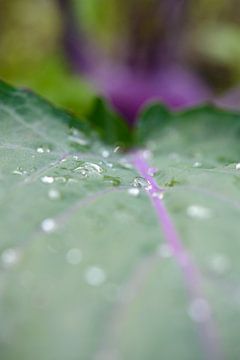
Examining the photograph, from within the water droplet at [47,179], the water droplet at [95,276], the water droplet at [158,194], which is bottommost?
the water droplet at [47,179]

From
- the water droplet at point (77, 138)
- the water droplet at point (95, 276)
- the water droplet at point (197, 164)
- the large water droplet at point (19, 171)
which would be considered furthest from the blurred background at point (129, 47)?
the water droplet at point (95, 276)

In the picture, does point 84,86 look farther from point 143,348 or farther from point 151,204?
point 143,348

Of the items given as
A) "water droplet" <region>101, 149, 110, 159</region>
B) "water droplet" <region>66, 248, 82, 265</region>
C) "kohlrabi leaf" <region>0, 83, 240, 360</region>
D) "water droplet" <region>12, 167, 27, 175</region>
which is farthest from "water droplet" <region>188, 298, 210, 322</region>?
"water droplet" <region>101, 149, 110, 159</region>

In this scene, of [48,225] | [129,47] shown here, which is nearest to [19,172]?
[48,225]

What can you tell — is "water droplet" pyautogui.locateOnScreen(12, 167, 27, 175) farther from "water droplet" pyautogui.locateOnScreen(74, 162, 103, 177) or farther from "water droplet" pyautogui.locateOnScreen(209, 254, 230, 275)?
"water droplet" pyautogui.locateOnScreen(209, 254, 230, 275)

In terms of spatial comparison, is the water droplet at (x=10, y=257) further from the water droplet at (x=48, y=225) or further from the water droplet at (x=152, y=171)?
the water droplet at (x=152, y=171)

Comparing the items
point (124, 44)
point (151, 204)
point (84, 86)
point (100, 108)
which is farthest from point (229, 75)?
point (151, 204)

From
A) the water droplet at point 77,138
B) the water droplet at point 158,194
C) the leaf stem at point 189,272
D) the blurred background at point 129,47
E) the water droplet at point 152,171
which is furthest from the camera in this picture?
the blurred background at point 129,47
